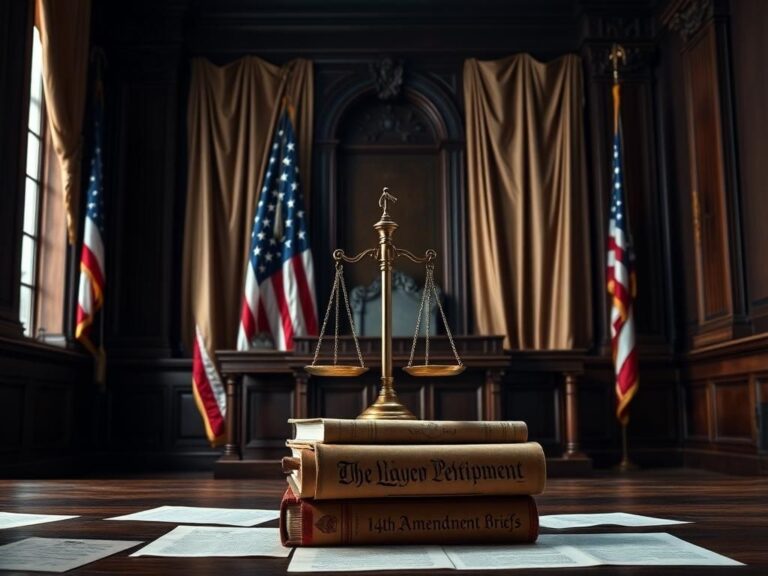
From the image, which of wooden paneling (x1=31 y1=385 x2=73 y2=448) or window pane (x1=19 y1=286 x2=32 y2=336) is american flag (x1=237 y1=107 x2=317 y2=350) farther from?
window pane (x1=19 y1=286 x2=32 y2=336)

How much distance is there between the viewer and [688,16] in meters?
6.58

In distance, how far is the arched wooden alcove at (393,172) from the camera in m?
7.34

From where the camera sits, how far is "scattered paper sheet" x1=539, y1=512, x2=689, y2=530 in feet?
5.04

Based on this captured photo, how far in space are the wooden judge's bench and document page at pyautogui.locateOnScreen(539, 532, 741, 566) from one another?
170 inches

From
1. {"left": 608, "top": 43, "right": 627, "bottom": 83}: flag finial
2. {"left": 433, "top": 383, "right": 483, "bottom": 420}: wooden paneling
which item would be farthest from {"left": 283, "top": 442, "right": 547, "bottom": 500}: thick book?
{"left": 608, "top": 43, "right": 627, "bottom": 83}: flag finial

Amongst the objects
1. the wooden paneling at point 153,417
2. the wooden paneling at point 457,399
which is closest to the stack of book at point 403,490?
the wooden paneling at point 457,399

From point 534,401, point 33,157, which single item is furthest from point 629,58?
point 33,157

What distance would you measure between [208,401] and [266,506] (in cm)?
451

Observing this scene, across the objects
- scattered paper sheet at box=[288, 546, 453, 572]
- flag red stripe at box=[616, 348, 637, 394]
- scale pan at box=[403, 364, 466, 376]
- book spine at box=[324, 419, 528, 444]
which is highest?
flag red stripe at box=[616, 348, 637, 394]

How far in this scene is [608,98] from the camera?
7293 mm

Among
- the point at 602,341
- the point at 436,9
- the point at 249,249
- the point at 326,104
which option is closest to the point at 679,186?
the point at 602,341

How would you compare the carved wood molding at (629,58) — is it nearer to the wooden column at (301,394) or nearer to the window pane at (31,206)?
the wooden column at (301,394)

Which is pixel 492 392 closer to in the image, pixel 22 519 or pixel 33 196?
pixel 33 196

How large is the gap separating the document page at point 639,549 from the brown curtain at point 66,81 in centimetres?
527
